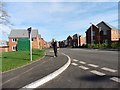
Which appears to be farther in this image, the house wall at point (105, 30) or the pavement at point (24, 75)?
the house wall at point (105, 30)

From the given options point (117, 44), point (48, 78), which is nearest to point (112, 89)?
point (48, 78)

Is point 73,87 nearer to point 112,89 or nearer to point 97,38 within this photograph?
point 112,89

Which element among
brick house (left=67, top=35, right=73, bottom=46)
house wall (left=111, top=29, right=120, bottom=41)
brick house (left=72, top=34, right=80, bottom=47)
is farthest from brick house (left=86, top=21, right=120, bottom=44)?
brick house (left=67, top=35, right=73, bottom=46)

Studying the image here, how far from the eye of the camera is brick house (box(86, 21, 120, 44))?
7919 centimetres

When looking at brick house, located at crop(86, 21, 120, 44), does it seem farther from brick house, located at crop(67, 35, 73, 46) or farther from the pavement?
the pavement

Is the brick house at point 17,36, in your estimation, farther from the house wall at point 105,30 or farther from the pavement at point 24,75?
the pavement at point 24,75

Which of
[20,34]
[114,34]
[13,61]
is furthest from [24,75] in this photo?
[20,34]

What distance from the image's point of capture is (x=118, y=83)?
27.5 feet

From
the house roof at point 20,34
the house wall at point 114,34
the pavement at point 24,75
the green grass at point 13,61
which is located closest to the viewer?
the pavement at point 24,75

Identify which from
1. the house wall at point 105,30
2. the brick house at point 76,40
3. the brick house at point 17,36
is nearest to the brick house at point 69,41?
the brick house at point 76,40

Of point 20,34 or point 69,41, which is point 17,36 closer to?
point 20,34

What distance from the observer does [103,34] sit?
268ft

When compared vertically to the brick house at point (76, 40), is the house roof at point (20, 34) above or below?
above

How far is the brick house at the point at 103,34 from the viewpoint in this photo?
79.2 m
